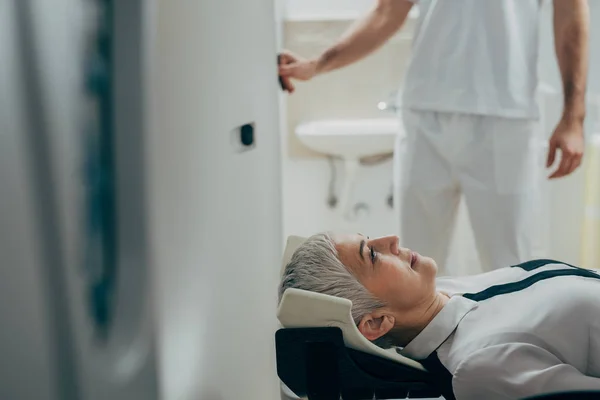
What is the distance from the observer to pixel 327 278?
0.92 metres

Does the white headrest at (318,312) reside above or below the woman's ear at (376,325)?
above

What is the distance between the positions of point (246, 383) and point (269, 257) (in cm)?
21

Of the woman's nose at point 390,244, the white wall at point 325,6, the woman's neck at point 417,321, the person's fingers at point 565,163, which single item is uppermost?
the white wall at point 325,6

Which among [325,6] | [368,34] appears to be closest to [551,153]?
[368,34]

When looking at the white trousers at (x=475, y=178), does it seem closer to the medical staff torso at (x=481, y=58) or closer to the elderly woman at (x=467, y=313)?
the medical staff torso at (x=481, y=58)

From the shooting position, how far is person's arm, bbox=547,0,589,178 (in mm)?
1389

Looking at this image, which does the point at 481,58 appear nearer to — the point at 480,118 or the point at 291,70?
the point at 480,118

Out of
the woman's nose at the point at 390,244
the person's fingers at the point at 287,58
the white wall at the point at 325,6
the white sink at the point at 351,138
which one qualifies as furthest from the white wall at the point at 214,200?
the white wall at the point at 325,6

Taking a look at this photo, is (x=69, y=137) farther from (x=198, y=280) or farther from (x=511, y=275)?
(x=511, y=275)

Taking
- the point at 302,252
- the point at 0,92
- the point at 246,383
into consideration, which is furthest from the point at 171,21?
the point at 246,383

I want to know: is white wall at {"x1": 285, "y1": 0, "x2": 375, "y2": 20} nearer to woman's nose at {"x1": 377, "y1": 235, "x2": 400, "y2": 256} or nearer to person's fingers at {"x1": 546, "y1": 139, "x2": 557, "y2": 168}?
person's fingers at {"x1": 546, "y1": 139, "x2": 557, "y2": 168}

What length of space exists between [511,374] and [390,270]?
0.23 m

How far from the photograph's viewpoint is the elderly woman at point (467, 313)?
2.58 feet

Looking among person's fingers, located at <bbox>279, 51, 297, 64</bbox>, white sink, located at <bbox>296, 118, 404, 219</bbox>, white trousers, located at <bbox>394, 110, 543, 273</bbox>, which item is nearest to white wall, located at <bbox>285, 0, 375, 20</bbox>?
white sink, located at <bbox>296, 118, 404, 219</bbox>
